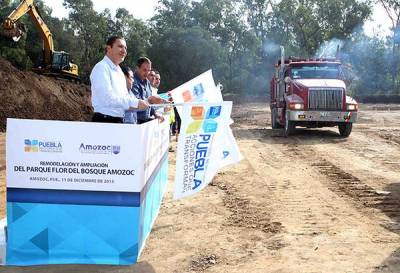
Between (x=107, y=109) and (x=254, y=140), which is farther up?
(x=107, y=109)

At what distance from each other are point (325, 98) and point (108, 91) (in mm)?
10977

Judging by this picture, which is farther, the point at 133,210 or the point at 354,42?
the point at 354,42

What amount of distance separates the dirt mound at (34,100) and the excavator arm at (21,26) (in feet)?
6.41

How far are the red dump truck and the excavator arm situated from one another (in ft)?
41.9

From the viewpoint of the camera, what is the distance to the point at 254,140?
14.4 m

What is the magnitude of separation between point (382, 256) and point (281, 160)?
602 cm

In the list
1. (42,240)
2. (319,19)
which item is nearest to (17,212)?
(42,240)

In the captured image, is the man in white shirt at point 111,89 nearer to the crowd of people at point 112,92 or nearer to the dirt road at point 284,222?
the crowd of people at point 112,92

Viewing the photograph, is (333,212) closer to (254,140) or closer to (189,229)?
(189,229)

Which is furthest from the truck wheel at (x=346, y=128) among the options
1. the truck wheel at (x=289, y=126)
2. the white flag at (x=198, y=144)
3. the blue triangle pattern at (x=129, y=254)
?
the blue triangle pattern at (x=129, y=254)

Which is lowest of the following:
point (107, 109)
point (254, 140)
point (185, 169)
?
point (254, 140)

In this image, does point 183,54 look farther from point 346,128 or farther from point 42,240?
point 42,240

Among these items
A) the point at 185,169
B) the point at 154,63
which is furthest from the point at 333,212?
the point at 154,63

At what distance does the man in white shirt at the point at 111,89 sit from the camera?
4.52m
